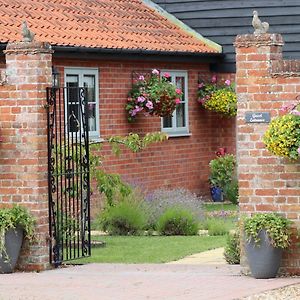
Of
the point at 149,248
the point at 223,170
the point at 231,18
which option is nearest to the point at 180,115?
the point at 223,170

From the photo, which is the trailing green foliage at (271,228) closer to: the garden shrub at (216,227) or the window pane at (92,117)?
the garden shrub at (216,227)

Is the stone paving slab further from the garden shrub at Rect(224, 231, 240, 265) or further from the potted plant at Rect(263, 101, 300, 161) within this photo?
the potted plant at Rect(263, 101, 300, 161)

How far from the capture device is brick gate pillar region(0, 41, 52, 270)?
14016 millimetres

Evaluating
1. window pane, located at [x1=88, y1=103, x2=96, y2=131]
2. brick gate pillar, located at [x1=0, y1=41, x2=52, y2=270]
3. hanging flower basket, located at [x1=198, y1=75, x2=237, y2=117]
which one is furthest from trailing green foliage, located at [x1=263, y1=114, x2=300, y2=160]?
hanging flower basket, located at [x1=198, y1=75, x2=237, y2=117]

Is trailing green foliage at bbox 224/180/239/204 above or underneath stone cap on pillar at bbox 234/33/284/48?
underneath

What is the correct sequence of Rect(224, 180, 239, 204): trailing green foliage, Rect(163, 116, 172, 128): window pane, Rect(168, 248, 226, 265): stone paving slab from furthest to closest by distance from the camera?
1. Rect(163, 116, 172, 128): window pane
2. Rect(224, 180, 239, 204): trailing green foliage
3. Rect(168, 248, 226, 265): stone paving slab

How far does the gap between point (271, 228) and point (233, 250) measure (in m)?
1.59

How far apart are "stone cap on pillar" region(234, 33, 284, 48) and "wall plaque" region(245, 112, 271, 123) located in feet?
2.47

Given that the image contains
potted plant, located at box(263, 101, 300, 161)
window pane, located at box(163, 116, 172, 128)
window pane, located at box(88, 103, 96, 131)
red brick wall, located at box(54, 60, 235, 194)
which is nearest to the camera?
potted plant, located at box(263, 101, 300, 161)

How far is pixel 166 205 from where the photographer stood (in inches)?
765

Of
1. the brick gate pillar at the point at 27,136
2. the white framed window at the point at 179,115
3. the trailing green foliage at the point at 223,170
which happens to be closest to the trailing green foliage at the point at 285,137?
the brick gate pillar at the point at 27,136

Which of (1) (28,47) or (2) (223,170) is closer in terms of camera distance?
(1) (28,47)

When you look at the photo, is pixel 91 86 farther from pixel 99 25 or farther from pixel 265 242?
pixel 265 242

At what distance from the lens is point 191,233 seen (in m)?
18.6
